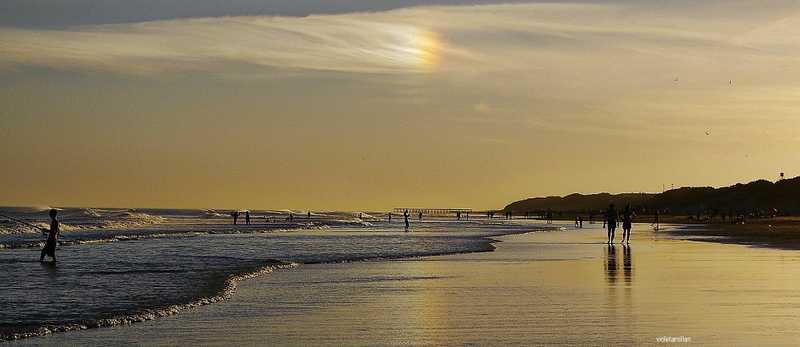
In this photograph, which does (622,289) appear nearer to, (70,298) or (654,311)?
(654,311)

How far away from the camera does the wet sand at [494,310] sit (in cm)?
1086

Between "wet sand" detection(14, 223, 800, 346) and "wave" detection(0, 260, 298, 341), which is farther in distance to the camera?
"wave" detection(0, 260, 298, 341)

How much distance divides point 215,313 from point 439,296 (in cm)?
442

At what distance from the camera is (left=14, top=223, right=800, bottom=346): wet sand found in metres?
10.9

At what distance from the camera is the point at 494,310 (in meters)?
13.4

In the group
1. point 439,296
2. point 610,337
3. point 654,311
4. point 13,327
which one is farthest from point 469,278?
point 13,327

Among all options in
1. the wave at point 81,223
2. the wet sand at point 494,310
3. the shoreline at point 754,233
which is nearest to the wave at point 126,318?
the wet sand at point 494,310

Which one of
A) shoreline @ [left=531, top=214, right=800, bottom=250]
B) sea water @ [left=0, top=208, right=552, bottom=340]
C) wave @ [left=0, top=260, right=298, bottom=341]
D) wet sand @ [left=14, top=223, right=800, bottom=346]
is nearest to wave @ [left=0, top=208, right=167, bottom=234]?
sea water @ [left=0, top=208, right=552, bottom=340]

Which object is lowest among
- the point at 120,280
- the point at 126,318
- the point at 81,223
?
the point at 126,318

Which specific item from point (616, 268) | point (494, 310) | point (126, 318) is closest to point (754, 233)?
point (616, 268)

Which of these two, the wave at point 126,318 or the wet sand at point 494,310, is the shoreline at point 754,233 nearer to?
the wet sand at point 494,310

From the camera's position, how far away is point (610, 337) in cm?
1065

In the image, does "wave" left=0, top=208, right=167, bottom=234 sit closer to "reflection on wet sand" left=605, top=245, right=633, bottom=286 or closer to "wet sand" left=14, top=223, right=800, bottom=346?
"wet sand" left=14, top=223, right=800, bottom=346

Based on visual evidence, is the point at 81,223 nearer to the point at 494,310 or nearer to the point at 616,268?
the point at 616,268
